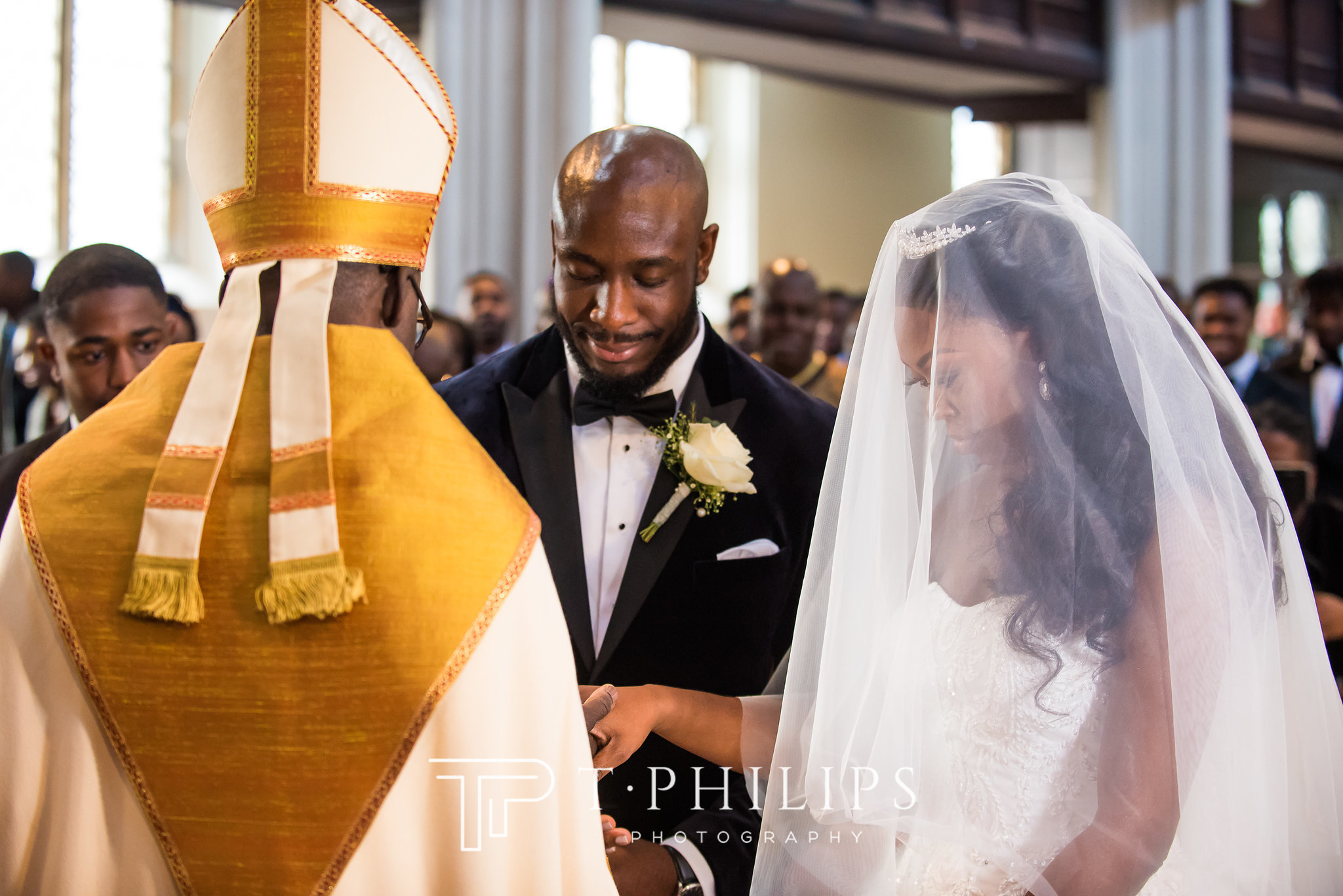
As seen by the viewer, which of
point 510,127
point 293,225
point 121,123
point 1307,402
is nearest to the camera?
point 293,225

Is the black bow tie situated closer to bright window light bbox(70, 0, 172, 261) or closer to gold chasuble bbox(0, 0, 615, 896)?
gold chasuble bbox(0, 0, 615, 896)

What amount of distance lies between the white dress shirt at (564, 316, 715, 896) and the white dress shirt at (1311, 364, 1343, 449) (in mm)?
4812

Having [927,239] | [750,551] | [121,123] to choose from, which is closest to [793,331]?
[750,551]

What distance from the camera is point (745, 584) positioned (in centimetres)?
258

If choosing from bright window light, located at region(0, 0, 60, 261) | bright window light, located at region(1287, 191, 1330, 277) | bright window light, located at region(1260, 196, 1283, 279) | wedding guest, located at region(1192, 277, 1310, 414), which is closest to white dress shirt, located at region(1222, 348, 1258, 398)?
wedding guest, located at region(1192, 277, 1310, 414)

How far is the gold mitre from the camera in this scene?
63.1 inches

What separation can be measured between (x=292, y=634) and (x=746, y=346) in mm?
6217

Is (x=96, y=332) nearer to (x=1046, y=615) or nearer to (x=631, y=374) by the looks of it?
(x=631, y=374)

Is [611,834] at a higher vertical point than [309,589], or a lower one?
lower

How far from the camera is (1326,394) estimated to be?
6.30 m

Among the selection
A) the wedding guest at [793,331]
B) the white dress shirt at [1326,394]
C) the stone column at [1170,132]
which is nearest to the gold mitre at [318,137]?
the wedding guest at [793,331]

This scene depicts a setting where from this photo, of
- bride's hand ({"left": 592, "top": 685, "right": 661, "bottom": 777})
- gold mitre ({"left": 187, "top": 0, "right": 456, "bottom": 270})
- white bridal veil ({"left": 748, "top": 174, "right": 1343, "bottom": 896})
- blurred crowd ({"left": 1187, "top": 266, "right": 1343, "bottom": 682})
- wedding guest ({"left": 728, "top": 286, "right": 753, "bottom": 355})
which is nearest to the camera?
gold mitre ({"left": 187, "top": 0, "right": 456, "bottom": 270})

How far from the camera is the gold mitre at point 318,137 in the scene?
5.26 feet

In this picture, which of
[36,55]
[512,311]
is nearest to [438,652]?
[512,311]
